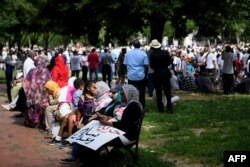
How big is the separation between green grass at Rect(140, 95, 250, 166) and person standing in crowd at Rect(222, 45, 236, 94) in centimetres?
347

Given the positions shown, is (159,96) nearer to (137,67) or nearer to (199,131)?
(137,67)

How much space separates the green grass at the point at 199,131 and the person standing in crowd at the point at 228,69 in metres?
3.47

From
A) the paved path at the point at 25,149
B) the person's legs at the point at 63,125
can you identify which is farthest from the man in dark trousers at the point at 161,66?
the person's legs at the point at 63,125

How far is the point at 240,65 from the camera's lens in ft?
83.3

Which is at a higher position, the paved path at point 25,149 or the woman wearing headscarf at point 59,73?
the woman wearing headscarf at point 59,73

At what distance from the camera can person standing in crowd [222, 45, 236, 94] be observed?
67.2ft

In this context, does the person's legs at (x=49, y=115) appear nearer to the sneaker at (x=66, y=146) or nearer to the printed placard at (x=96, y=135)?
the sneaker at (x=66, y=146)

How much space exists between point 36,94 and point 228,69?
911cm

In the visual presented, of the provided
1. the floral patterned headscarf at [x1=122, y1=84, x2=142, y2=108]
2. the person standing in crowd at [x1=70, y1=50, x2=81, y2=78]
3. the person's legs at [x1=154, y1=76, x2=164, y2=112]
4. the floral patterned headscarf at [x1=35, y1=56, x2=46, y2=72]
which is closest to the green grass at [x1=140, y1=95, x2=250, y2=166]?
the person's legs at [x1=154, y1=76, x2=164, y2=112]

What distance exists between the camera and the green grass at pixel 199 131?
9.55 meters

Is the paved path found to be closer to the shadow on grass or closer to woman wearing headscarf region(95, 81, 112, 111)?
the shadow on grass

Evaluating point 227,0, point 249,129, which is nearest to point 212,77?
point 227,0

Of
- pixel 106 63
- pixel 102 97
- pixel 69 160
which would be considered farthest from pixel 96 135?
pixel 106 63

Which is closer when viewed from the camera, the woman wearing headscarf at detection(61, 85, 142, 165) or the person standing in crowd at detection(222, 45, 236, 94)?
the woman wearing headscarf at detection(61, 85, 142, 165)
